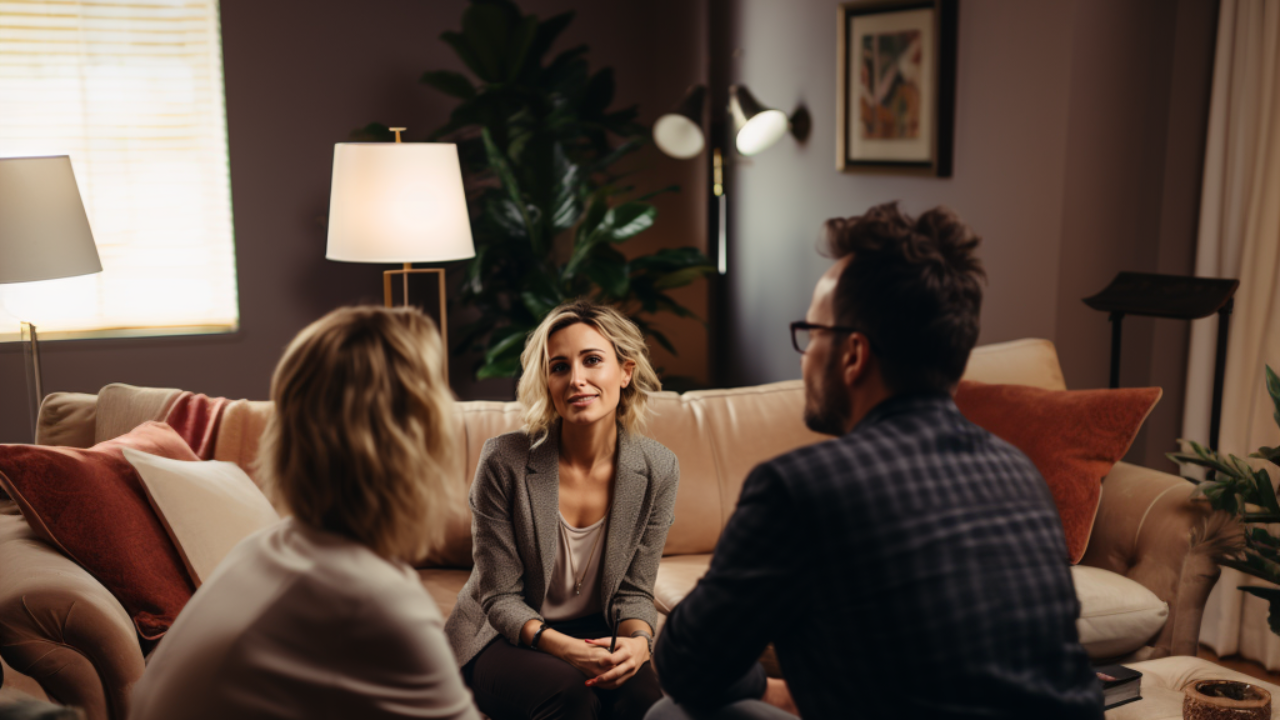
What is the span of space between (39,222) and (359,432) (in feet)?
7.06

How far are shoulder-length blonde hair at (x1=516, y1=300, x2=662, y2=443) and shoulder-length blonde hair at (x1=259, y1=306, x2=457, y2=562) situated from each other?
960 millimetres

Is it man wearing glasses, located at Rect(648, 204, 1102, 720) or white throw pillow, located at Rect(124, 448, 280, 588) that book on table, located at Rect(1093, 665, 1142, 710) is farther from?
white throw pillow, located at Rect(124, 448, 280, 588)

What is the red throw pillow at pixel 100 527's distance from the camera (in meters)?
1.94

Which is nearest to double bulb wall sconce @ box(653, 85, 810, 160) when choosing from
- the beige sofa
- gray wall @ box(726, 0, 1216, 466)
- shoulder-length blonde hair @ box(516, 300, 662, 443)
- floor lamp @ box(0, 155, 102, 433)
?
gray wall @ box(726, 0, 1216, 466)

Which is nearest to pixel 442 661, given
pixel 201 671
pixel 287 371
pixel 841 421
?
pixel 201 671

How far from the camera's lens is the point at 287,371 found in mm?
980

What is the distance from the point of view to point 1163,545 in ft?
7.13

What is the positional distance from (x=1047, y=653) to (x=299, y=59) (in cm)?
401

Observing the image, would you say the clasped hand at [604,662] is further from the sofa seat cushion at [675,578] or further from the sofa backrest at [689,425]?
the sofa backrest at [689,425]

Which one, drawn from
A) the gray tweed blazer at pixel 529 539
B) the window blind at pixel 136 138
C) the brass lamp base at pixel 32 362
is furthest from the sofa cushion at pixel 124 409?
the window blind at pixel 136 138

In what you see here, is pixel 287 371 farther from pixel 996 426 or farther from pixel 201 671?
pixel 996 426

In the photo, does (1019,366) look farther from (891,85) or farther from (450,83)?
(450,83)

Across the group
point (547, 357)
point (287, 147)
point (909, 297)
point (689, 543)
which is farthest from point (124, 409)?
point (287, 147)

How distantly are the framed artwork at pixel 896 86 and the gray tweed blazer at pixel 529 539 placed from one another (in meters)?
1.81
